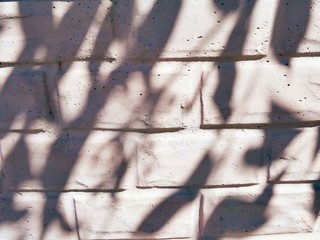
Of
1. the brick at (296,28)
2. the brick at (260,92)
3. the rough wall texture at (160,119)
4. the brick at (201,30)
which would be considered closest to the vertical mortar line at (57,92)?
the rough wall texture at (160,119)

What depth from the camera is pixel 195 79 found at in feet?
2.82

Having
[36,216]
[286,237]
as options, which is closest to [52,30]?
[36,216]

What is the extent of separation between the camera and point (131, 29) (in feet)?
2.70

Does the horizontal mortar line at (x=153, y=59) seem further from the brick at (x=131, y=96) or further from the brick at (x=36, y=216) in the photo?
the brick at (x=36, y=216)

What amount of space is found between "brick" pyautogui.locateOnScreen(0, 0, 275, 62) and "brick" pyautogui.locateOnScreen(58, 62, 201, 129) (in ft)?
0.11

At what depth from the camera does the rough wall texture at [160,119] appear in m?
0.82

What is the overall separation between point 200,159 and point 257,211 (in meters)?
0.19

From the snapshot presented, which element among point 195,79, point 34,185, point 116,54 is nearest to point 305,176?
point 195,79

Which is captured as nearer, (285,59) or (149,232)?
(285,59)

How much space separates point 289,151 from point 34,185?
568mm

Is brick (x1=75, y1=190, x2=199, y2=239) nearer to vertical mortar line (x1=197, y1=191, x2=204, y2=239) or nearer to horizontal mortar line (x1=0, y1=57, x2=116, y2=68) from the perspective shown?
vertical mortar line (x1=197, y1=191, x2=204, y2=239)

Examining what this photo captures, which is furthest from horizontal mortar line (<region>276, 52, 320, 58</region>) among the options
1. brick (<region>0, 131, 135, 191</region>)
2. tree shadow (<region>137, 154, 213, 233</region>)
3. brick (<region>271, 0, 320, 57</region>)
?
brick (<region>0, 131, 135, 191</region>)

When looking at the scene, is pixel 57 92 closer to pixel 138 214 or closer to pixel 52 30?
pixel 52 30

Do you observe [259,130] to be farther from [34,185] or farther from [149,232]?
[34,185]
